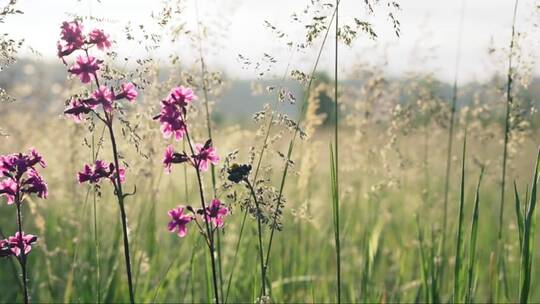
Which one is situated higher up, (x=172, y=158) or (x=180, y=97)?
(x=180, y=97)

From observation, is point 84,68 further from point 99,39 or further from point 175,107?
point 175,107

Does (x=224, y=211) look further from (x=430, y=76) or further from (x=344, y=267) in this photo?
(x=344, y=267)

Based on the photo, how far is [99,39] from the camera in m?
2.23

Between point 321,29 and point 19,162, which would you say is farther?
point 321,29

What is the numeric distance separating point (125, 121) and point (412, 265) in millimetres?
4323

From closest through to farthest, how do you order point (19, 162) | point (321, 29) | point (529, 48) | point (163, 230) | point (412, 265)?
1. point (19, 162)
2. point (321, 29)
3. point (529, 48)
4. point (412, 265)
5. point (163, 230)

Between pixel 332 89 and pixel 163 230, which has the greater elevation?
pixel 332 89

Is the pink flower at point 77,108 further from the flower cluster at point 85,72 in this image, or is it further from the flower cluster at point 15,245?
the flower cluster at point 15,245

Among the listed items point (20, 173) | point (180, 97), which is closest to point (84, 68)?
point (180, 97)

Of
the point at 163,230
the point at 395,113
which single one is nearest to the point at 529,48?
the point at 395,113

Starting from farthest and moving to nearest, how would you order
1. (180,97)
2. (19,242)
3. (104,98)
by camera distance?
(19,242) → (180,97) → (104,98)

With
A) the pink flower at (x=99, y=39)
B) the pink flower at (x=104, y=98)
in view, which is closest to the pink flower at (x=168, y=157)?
the pink flower at (x=104, y=98)

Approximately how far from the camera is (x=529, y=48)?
3.30 meters

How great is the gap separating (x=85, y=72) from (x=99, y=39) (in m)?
0.12
